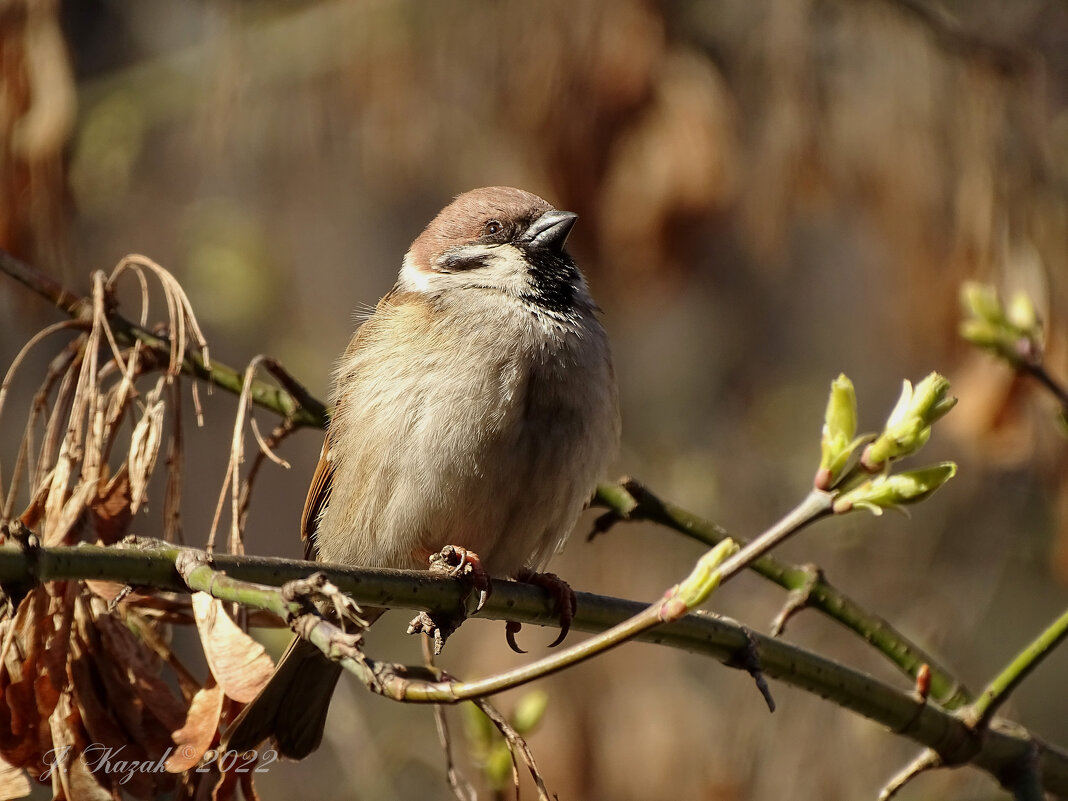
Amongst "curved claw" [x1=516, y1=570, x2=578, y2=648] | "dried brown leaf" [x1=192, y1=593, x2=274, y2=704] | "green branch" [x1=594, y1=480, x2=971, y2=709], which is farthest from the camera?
"green branch" [x1=594, y1=480, x2=971, y2=709]

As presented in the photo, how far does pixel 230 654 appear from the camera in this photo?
7.32ft

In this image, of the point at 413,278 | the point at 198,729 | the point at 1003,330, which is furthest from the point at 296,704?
the point at 1003,330

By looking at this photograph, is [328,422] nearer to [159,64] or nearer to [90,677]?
[90,677]

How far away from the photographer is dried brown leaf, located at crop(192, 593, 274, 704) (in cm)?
221

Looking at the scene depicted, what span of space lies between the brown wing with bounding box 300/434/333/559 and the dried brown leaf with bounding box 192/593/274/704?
131 centimetres

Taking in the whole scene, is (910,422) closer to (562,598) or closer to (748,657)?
(748,657)

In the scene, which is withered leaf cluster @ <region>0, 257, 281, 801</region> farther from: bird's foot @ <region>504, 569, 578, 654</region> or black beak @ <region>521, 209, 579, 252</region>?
black beak @ <region>521, 209, 579, 252</region>

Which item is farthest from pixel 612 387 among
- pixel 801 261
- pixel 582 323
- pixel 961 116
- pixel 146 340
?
pixel 801 261

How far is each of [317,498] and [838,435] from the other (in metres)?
2.11

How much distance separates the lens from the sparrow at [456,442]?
3.20 m

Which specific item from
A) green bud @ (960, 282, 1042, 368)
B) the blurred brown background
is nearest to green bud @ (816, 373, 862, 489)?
green bud @ (960, 282, 1042, 368)

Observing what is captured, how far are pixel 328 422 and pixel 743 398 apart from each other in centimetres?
456

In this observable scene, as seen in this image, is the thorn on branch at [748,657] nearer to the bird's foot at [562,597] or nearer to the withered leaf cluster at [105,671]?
the bird's foot at [562,597]

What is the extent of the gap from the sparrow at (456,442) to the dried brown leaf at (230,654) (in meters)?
0.81
